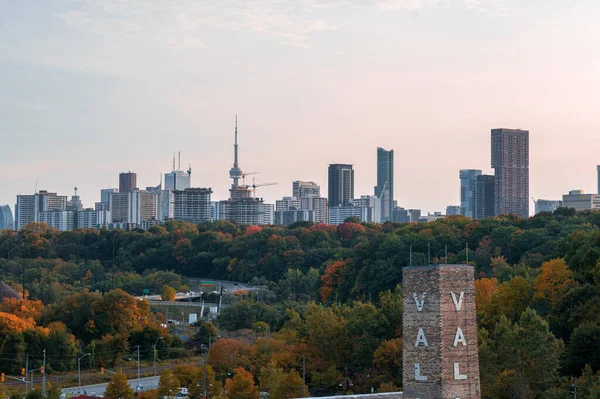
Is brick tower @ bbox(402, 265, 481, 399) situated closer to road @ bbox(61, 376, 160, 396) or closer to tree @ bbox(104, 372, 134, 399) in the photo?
tree @ bbox(104, 372, 134, 399)

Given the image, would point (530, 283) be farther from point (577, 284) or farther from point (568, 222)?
point (568, 222)

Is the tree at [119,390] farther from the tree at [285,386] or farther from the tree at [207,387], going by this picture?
the tree at [285,386]

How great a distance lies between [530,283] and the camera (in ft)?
211

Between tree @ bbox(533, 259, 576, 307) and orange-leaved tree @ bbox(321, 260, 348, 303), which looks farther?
orange-leaved tree @ bbox(321, 260, 348, 303)

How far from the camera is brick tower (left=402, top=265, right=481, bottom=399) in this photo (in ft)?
100

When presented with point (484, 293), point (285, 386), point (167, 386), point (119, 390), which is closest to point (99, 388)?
point (119, 390)

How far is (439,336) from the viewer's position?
30.4 m

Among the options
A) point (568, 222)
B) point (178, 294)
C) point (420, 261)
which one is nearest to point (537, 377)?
point (420, 261)

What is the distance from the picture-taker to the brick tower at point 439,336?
3048cm

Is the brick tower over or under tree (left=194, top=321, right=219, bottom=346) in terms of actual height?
over

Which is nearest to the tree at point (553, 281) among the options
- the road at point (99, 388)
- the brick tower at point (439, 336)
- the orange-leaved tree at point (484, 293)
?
the orange-leaved tree at point (484, 293)

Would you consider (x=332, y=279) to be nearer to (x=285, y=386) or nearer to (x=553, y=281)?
(x=553, y=281)

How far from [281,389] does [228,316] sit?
36138 mm

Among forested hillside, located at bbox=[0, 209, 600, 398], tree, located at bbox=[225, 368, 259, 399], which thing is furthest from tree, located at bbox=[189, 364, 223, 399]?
forested hillside, located at bbox=[0, 209, 600, 398]
